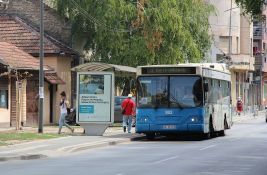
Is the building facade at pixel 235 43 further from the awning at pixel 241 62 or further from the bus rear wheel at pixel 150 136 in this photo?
the bus rear wheel at pixel 150 136

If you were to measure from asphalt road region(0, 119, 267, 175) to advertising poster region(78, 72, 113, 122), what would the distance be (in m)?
5.70

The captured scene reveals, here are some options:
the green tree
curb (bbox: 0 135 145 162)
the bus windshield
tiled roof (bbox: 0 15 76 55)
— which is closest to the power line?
the green tree

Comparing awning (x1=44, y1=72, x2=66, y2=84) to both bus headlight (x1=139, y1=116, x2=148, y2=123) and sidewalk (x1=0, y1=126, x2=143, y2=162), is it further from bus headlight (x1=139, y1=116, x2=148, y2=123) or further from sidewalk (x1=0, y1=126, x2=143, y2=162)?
bus headlight (x1=139, y1=116, x2=148, y2=123)

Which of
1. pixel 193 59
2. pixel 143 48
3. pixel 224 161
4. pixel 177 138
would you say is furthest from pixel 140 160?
pixel 193 59

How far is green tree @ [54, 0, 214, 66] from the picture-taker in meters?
42.1

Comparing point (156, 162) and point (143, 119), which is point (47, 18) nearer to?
point (143, 119)

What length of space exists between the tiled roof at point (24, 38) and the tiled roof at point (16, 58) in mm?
1223

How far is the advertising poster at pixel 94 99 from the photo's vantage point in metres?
31.8

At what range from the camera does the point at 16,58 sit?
1521 inches

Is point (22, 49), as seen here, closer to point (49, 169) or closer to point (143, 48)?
point (143, 48)

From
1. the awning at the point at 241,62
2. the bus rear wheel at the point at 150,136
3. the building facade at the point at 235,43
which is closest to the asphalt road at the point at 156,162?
the bus rear wheel at the point at 150,136

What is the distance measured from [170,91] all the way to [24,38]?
53.0 ft

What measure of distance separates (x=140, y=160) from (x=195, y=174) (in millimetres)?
4125

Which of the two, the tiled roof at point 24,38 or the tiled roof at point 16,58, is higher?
the tiled roof at point 24,38
